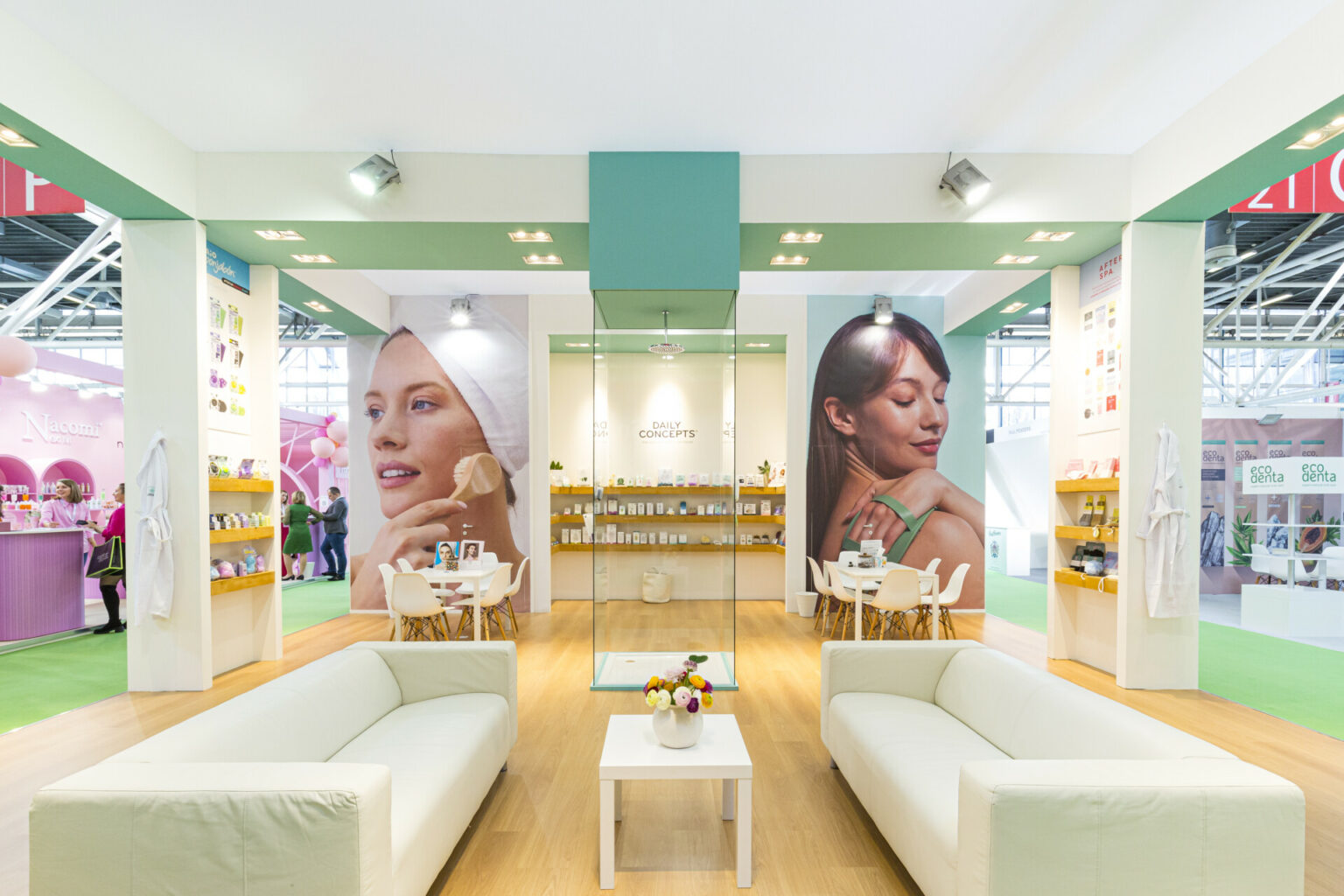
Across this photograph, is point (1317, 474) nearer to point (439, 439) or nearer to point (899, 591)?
point (899, 591)

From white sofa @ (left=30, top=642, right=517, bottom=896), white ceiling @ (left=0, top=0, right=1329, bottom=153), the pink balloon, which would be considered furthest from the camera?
the pink balloon

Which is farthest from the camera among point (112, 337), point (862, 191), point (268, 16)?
point (112, 337)

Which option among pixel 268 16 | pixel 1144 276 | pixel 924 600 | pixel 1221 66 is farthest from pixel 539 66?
pixel 924 600

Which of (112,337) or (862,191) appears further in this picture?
(112,337)

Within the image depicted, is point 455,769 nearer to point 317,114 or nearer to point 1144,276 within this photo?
point 317,114

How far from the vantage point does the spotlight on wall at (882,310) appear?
27.9ft

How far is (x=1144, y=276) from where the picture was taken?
5.25 metres

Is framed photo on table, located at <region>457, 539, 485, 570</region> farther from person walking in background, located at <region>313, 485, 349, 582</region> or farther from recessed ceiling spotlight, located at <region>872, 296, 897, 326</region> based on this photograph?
recessed ceiling spotlight, located at <region>872, 296, 897, 326</region>

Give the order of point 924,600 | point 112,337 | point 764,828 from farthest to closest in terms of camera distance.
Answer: point 112,337 → point 924,600 → point 764,828

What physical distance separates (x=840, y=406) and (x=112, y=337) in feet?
45.3

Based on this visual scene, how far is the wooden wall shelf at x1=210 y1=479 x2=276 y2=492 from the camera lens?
535 centimetres

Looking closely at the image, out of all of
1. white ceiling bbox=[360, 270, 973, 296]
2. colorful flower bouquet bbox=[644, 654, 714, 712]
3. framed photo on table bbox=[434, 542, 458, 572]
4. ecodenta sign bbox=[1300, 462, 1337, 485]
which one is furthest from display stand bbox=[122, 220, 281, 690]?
ecodenta sign bbox=[1300, 462, 1337, 485]

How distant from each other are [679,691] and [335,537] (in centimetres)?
1069

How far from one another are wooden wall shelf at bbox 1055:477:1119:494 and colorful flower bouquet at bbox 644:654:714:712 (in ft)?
13.8
